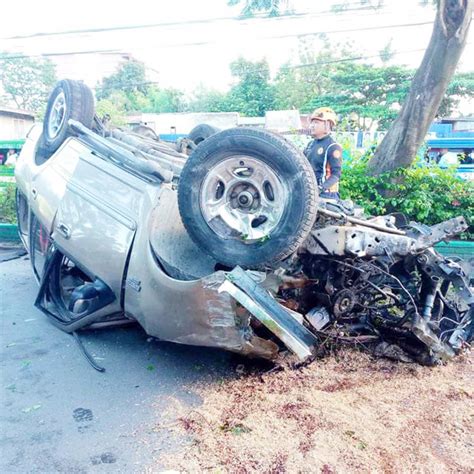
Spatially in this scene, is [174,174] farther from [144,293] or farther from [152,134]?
[152,134]

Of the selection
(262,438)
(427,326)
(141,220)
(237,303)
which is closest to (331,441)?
(262,438)

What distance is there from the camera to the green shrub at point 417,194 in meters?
6.97

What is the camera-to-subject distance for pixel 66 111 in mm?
4324

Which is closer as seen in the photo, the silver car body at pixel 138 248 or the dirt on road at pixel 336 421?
the dirt on road at pixel 336 421

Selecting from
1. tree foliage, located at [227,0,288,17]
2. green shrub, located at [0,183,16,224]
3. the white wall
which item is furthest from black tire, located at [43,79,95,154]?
the white wall

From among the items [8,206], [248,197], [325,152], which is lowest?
[8,206]

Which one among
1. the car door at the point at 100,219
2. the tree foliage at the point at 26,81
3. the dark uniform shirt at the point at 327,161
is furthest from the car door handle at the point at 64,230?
the tree foliage at the point at 26,81

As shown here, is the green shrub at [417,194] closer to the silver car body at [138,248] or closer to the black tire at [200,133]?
the black tire at [200,133]

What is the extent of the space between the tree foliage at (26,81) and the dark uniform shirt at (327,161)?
50489 mm

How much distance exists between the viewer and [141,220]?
3.46 meters

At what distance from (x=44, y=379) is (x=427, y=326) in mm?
2822

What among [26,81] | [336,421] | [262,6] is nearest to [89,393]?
[336,421]

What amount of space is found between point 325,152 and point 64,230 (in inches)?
90.4

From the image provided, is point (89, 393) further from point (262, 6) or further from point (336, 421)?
point (262, 6)
